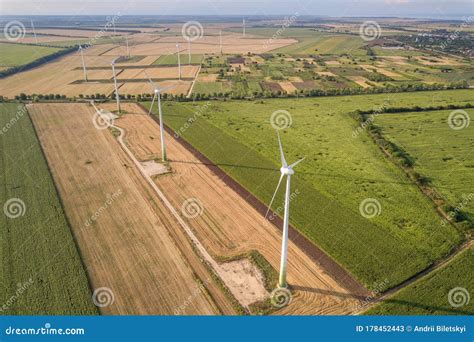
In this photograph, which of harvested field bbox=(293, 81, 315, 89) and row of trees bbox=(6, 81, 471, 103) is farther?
harvested field bbox=(293, 81, 315, 89)

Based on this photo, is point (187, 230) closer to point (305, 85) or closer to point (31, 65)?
point (305, 85)

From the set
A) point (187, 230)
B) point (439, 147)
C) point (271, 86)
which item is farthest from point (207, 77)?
point (187, 230)

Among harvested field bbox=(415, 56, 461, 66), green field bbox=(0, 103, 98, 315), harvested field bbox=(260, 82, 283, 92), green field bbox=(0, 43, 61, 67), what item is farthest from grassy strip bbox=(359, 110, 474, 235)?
green field bbox=(0, 43, 61, 67)

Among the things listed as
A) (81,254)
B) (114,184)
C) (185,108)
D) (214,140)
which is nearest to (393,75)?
(185,108)

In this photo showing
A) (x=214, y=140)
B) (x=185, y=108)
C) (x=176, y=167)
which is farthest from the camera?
(x=185, y=108)

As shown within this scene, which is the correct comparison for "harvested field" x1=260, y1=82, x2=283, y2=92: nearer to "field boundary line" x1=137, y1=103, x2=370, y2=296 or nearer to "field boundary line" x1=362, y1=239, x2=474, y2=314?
"field boundary line" x1=137, y1=103, x2=370, y2=296

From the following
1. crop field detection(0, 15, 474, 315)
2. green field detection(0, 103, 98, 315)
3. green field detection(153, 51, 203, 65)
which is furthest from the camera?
green field detection(153, 51, 203, 65)

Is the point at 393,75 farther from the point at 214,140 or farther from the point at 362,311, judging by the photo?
the point at 362,311
